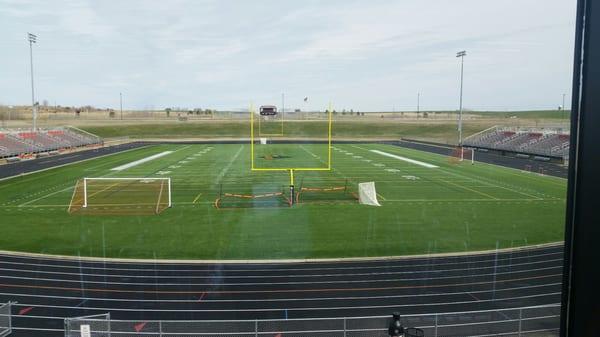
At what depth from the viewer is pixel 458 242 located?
23.9ft

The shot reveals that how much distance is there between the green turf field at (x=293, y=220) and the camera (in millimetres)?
7027

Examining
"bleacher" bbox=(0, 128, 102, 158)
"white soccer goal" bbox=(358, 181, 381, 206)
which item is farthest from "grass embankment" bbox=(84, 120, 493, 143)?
"white soccer goal" bbox=(358, 181, 381, 206)

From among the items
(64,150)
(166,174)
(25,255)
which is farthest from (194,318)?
(64,150)

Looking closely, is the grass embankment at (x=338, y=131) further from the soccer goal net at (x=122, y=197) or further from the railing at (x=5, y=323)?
the railing at (x=5, y=323)

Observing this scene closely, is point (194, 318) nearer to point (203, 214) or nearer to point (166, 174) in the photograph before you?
point (203, 214)

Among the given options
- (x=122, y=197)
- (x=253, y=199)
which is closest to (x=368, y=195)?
(x=253, y=199)

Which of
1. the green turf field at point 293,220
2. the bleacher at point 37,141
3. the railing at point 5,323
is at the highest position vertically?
the bleacher at point 37,141

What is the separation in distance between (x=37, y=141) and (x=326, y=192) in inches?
658

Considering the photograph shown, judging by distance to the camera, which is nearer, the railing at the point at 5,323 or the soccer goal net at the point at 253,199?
the railing at the point at 5,323

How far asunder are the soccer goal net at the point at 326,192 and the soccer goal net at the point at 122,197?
340cm

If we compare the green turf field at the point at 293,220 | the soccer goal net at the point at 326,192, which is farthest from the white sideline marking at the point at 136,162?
the soccer goal net at the point at 326,192

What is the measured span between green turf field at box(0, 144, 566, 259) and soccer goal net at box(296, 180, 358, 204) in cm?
26

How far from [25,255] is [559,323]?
7036 mm

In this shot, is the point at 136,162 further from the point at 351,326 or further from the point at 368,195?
the point at 351,326
